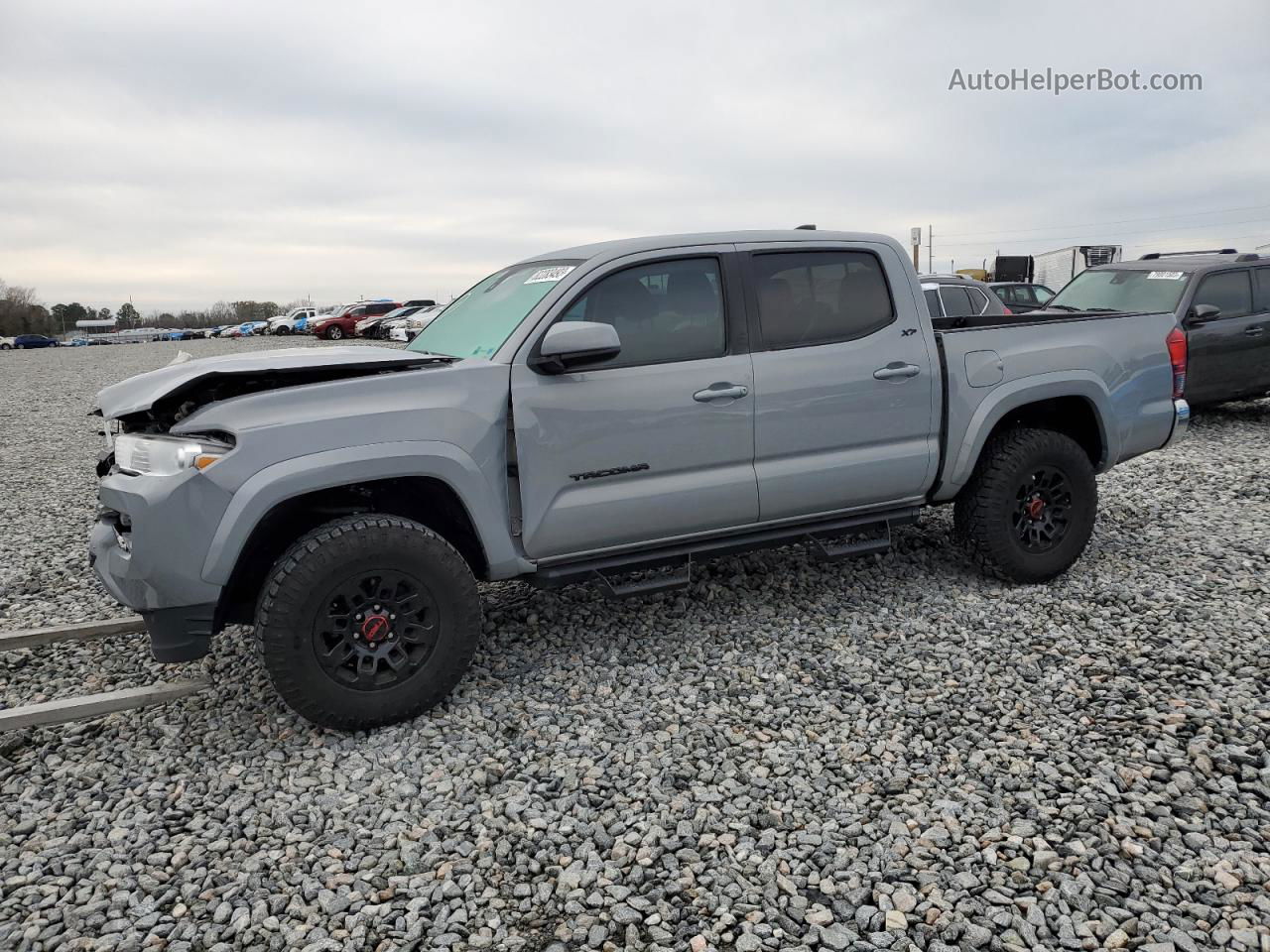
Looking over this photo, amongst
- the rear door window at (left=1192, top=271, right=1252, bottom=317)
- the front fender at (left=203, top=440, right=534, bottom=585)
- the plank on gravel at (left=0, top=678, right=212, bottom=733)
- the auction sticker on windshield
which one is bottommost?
the plank on gravel at (left=0, top=678, right=212, bottom=733)

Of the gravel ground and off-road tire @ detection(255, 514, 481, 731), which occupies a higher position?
off-road tire @ detection(255, 514, 481, 731)

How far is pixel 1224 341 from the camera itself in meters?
9.43

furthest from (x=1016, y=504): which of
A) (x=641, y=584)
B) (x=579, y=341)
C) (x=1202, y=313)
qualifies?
(x=1202, y=313)

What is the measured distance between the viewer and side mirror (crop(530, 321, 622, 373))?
3.60 meters

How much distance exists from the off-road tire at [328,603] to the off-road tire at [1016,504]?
2.79 m

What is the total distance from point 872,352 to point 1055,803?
2.22 metres

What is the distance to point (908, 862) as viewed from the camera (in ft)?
9.15

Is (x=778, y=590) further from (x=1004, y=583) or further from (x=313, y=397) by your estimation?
(x=313, y=397)

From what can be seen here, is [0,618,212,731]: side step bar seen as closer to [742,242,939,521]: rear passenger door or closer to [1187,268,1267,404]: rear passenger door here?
[742,242,939,521]: rear passenger door

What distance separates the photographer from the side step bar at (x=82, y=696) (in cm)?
338

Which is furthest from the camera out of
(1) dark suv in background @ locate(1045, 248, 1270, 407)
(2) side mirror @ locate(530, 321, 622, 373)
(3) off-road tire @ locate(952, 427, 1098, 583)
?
(1) dark suv in background @ locate(1045, 248, 1270, 407)

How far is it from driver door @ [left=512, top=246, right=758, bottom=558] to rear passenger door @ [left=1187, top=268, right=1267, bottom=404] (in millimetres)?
7219

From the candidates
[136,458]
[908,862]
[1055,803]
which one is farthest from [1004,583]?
[136,458]

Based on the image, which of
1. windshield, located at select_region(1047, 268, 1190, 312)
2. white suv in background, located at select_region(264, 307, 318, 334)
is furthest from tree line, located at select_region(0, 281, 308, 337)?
windshield, located at select_region(1047, 268, 1190, 312)
